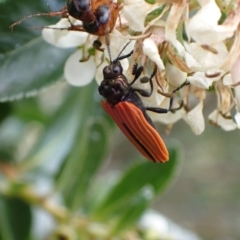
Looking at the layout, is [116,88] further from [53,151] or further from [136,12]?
[53,151]

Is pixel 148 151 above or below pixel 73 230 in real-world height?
above

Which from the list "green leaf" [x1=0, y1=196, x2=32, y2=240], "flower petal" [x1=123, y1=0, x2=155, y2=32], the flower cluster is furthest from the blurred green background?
"flower petal" [x1=123, y1=0, x2=155, y2=32]

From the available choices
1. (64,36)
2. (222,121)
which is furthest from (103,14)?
(222,121)

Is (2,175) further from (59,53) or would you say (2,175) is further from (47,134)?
(59,53)

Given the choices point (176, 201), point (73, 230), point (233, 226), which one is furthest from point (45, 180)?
point (176, 201)

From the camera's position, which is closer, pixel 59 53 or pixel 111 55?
pixel 111 55
